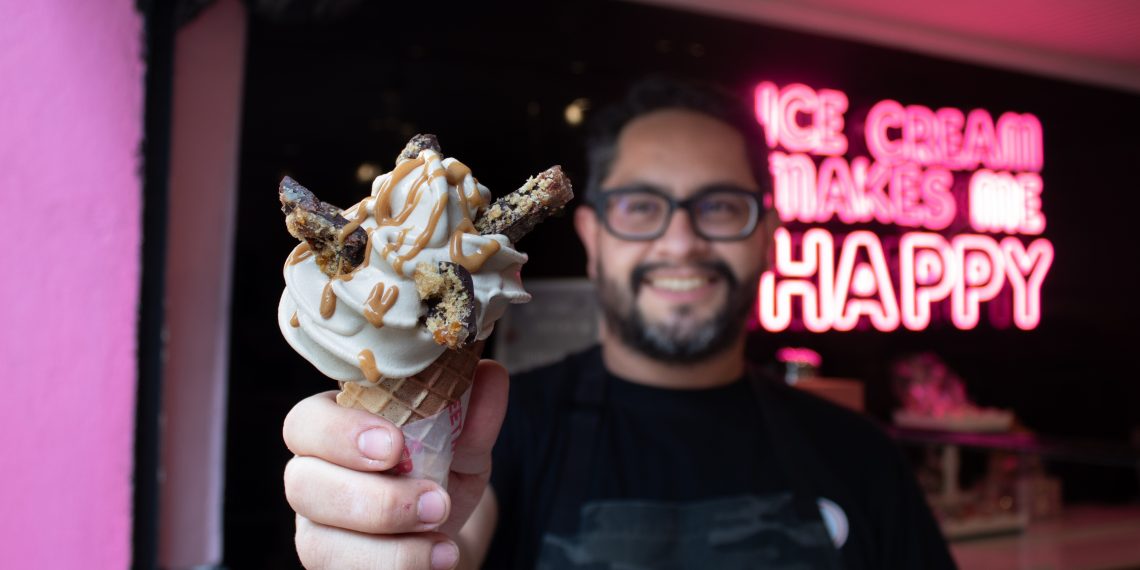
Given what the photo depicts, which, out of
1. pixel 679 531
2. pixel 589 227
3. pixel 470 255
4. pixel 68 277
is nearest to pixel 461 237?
pixel 470 255

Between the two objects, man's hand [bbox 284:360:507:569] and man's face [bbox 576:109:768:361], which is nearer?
man's hand [bbox 284:360:507:569]

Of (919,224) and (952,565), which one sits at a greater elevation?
(919,224)

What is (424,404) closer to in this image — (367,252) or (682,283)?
(367,252)

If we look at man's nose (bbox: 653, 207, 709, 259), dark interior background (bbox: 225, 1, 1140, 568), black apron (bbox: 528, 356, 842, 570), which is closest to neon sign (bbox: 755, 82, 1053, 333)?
dark interior background (bbox: 225, 1, 1140, 568)

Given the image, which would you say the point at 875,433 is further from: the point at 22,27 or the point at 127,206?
the point at 22,27

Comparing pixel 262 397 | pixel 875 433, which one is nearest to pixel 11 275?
pixel 262 397

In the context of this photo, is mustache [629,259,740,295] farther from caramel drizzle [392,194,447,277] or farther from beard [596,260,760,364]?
caramel drizzle [392,194,447,277]
